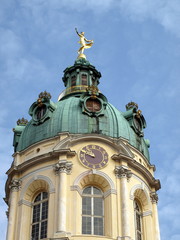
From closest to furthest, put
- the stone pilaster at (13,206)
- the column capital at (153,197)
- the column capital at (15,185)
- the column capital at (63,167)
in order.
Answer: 1. the stone pilaster at (13,206)
2. the column capital at (63,167)
3. the column capital at (15,185)
4. the column capital at (153,197)

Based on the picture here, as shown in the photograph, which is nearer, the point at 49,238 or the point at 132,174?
the point at 49,238

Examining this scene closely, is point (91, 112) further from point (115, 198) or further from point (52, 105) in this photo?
point (115, 198)

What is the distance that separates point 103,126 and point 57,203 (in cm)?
795

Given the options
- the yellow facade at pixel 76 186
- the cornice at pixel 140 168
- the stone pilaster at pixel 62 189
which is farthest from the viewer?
the cornice at pixel 140 168

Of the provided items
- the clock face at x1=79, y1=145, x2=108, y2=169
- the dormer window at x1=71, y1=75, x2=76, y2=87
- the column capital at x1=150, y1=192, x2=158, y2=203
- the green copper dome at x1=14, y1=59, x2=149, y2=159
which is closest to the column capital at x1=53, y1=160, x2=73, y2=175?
the clock face at x1=79, y1=145, x2=108, y2=169

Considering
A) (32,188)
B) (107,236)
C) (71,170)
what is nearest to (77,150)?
(71,170)

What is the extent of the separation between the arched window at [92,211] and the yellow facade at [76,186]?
310mm

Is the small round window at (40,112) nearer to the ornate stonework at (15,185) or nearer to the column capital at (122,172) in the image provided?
the ornate stonework at (15,185)

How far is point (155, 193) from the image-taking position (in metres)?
45.7

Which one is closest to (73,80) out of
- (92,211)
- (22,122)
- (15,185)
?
(22,122)

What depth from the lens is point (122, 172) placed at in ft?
140

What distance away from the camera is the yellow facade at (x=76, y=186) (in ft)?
131

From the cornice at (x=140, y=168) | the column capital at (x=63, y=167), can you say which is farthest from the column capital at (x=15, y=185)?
the cornice at (x=140, y=168)

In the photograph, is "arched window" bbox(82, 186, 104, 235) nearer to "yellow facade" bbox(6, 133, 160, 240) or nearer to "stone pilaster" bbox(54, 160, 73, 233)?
"yellow facade" bbox(6, 133, 160, 240)
